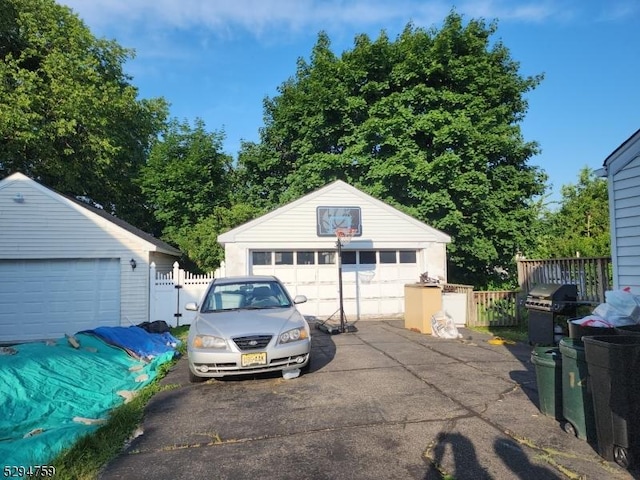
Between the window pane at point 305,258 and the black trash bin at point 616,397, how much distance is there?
10535 millimetres

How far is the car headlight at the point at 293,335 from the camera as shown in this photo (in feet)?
19.7

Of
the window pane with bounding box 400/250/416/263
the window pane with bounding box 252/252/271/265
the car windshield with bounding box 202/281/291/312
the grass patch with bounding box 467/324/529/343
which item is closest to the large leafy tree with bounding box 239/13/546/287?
the window pane with bounding box 400/250/416/263

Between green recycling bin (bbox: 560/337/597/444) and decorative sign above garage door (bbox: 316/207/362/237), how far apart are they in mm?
9894

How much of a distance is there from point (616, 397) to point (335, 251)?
10.8m

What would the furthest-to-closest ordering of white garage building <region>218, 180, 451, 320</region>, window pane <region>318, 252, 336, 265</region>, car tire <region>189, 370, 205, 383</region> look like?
1. window pane <region>318, 252, 336, 265</region>
2. white garage building <region>218, 180, 451, 320</region>
3. car tire <region>189, 370, 205, 383</region>

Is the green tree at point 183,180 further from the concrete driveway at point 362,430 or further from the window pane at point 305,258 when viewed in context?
the concrete driveway at point 362,430

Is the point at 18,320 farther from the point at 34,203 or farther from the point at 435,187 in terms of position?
the point at 435,187

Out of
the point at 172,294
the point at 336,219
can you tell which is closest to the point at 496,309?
the point at 336,219

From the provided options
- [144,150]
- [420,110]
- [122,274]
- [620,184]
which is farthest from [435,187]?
[144,150]

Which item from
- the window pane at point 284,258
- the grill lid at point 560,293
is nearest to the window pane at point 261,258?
the window pane at point 284,258

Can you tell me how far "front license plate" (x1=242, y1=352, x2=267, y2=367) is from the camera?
5.74 meters

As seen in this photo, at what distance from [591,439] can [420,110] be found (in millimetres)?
17323

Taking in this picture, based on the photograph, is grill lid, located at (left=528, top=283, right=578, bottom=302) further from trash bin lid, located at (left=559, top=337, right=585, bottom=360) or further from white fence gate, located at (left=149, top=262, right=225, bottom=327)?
white fence gate, located at (left=149, top=262, right=225, bottom=327)

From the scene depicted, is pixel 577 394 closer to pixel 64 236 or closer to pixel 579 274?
pixel 579 274
